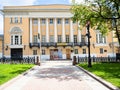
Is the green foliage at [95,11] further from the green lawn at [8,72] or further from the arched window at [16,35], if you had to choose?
the arched window at [16,35]

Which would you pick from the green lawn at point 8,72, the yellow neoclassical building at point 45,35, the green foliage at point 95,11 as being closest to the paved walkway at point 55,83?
the green lawn at point 8,72

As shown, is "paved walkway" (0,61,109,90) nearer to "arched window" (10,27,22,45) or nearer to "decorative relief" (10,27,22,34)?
"arched window" (10,27,22,45)

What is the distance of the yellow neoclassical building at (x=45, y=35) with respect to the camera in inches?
2530

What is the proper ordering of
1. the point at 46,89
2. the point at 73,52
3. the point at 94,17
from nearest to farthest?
the point at 46,89 → the point at 94,17 → the point at 73,52

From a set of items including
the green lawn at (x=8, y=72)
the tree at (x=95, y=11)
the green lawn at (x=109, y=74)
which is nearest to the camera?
the green lawn at (x=109, y=74)

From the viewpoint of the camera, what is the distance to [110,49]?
6562 cm

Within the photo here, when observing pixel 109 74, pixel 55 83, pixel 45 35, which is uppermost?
pixel 45 35

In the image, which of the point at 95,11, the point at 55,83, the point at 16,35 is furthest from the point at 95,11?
the point at 16,35

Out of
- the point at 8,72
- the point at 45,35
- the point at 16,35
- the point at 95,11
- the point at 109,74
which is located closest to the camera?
the point at 109,74

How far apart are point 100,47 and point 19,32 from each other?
778 inches

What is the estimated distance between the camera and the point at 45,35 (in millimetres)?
65562

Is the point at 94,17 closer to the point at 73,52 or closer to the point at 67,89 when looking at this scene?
the point at 67,89

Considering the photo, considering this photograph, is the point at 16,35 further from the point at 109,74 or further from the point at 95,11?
the point at 109,74

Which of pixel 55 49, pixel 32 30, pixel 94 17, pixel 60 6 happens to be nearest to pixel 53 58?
pixel 55 49
